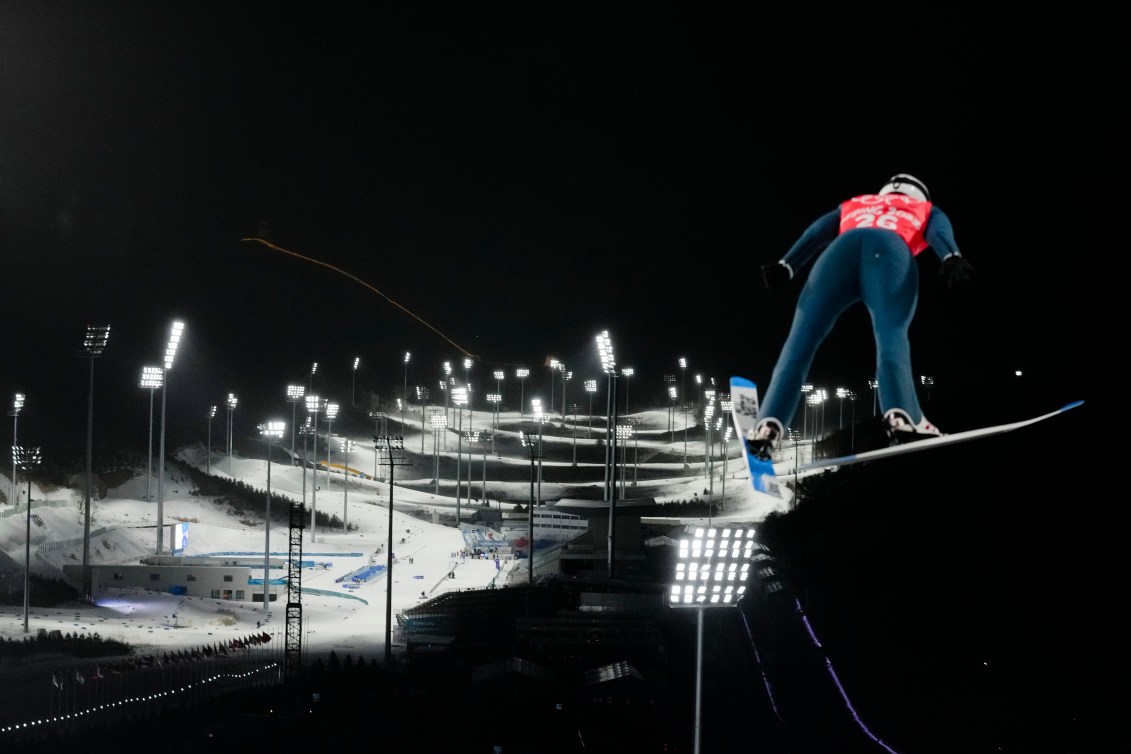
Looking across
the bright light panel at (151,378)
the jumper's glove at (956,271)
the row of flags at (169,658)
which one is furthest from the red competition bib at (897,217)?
the bright light panel at (151,378)

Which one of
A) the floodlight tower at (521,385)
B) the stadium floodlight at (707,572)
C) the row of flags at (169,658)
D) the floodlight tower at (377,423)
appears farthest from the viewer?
the floodlight tower at (521,385)

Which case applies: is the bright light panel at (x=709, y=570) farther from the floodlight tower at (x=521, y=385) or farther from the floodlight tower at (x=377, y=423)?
the floodlight tower at (x=521, y=385)

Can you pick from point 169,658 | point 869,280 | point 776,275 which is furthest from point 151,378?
point 869,280

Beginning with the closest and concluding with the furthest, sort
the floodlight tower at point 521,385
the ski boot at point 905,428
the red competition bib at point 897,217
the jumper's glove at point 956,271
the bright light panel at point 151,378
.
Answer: the jumper's glove at point 956,271
the ski boot at point 905,428
the red competition bib at point 897,217
the bright light panel at point 151,378
the floodlight tower at point 521,385

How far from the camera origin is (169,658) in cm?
2625

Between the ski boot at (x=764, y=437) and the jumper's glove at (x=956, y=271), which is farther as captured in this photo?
the ski boot at (x=764, y=437)

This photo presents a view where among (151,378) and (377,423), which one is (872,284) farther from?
(377,423)

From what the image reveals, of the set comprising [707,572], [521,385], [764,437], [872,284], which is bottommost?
[707,572]

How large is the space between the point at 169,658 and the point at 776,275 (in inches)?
922

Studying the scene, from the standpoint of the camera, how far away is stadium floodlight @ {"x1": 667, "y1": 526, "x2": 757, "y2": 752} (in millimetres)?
9719

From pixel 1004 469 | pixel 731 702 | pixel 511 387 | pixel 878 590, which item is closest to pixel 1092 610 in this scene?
pixel 1004 469

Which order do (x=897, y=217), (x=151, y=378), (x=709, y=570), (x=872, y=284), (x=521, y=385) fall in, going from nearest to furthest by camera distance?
(x=872, y=284)
(x=897, y=217)
(x=709, y=570)
(x=151, y=378)
(x=521, y=385)

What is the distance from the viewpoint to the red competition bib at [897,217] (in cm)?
830

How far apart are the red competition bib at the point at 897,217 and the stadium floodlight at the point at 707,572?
329cm
